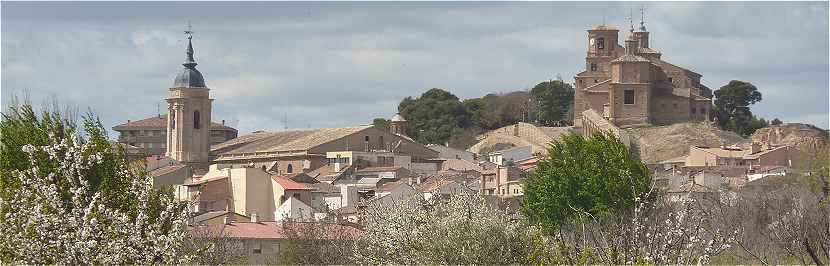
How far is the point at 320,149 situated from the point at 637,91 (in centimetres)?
1650

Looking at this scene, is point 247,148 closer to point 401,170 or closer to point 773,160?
point 401,170

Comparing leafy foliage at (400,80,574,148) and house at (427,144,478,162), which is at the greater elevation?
leafy foliage at (400,80,574,148)

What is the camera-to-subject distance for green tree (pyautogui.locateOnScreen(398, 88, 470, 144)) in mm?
117812

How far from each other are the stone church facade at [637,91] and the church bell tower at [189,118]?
20.0 meters

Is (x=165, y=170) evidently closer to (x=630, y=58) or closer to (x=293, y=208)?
(x=293, y=208)

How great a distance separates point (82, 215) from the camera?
73.8 feet

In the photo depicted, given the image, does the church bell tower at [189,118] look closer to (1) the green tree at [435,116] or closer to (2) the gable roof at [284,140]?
(2) the gable roof at [284,140]

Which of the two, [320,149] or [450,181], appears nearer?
[450,181]

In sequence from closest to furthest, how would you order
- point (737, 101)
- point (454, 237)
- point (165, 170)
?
point (454, 237) < point (165, 170) < point (737, 101)

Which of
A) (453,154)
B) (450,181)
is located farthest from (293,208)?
(453,154)

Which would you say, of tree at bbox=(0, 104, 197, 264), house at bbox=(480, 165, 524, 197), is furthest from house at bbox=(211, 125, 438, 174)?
tree at bbox=(0, 104, 197, 264)

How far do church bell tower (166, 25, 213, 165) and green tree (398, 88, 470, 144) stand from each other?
1736cm

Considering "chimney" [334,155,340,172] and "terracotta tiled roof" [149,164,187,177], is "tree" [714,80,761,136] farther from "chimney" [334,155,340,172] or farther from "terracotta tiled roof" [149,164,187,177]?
"terracotta tiled roof" [149,164,187,177]

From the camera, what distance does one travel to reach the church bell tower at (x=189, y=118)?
10319cm
